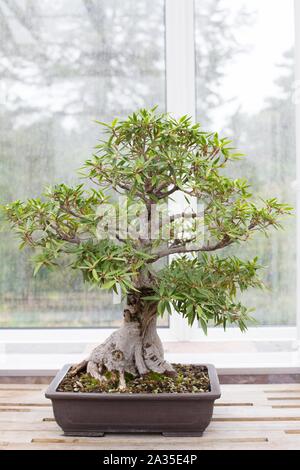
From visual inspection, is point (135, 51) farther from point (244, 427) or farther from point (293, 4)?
point (244, 427)

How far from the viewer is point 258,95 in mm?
2078

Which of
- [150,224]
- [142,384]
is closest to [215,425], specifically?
[142,384]

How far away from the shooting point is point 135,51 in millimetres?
2090

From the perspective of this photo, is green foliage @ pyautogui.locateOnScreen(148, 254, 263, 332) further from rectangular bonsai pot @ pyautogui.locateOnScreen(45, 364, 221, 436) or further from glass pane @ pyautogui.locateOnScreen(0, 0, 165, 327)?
glass pane @ pyautogui.locateOnScreen(0, 0, 165, 327)

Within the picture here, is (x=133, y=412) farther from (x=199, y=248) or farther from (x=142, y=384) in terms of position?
(x=199, y=248)

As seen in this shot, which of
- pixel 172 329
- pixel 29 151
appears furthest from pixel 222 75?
pixel 172 329

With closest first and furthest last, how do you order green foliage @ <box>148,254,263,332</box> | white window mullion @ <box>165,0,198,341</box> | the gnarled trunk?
green foliage @ <box>148,254,263,332</box> < the gnarled trunk < white window mullion @ <box>165,0,198,341</box>

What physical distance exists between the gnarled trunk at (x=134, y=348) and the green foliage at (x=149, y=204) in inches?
3.3

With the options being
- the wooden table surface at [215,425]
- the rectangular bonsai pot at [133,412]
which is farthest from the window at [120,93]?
the rectangular bonsai pot at [133,412]

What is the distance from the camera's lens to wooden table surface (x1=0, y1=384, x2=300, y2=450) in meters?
1.35

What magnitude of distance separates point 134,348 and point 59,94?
3.53 feet

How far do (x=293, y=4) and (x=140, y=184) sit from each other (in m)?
1.10

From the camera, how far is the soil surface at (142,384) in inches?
55.1

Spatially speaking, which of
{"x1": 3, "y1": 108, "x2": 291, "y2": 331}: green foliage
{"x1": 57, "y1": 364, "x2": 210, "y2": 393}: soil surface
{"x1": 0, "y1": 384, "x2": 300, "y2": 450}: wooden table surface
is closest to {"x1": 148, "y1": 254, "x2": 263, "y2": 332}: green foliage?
{"x1": 3, "y1": 108, "x2": 291, "y2": 331}: green foliage
